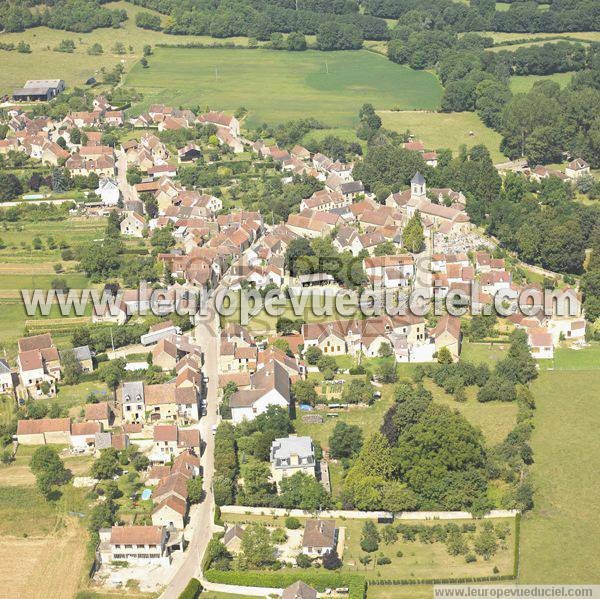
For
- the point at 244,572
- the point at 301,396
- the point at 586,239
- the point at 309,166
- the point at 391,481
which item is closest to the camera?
the point at 244,572

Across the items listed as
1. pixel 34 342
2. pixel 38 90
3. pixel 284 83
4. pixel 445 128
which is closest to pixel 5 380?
pixel 34 342

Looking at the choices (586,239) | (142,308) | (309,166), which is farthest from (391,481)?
(309,166)

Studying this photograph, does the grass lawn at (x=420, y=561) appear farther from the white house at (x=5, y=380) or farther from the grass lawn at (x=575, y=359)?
the white house at (x=5, y=380)

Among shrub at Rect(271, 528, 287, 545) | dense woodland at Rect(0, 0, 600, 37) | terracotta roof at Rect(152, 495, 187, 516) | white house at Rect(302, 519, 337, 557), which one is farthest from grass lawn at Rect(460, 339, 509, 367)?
dense woodland at Rect(0, 0, 600, 37)

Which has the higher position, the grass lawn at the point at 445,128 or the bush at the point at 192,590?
the grass lawn at the point at 445,128

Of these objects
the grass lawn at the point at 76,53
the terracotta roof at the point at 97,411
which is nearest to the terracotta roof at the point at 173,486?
Answer: the terracotta roof at the point at 97,411

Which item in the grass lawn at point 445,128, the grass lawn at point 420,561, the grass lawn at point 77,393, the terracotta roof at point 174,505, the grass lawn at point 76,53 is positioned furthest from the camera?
the grass lawn at point 76,53

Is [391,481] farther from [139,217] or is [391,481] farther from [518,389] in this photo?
[139,217]
